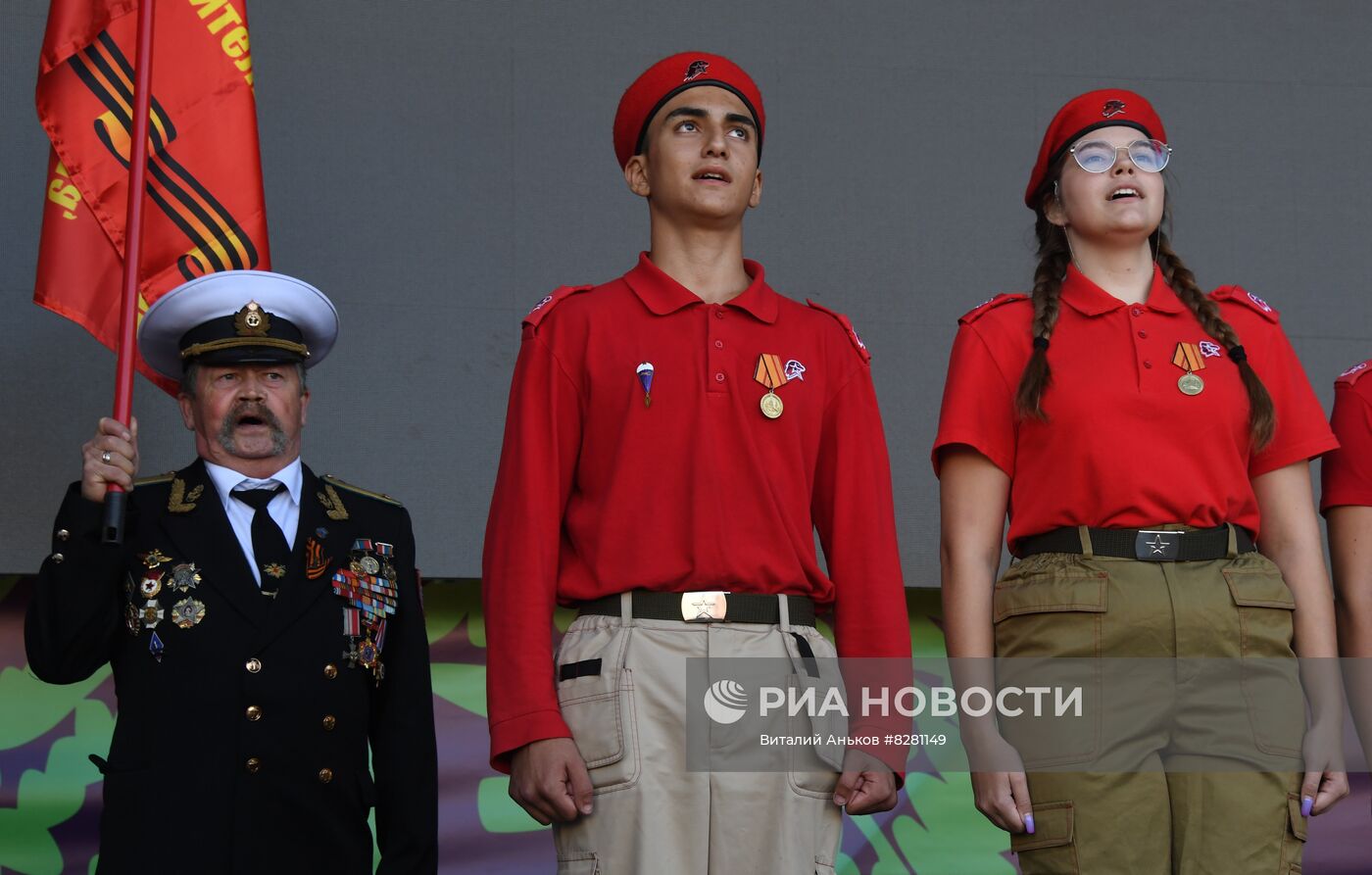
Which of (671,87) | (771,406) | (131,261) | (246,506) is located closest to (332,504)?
(246,506)

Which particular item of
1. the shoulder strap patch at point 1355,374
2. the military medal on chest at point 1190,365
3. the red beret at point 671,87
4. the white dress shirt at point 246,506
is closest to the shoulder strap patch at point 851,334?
the red beret at point 671,87

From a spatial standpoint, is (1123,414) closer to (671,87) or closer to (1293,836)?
(1293,836)

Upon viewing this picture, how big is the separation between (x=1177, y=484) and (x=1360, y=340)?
1.98 meters

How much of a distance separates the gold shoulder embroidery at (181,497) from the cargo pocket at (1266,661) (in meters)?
1.61

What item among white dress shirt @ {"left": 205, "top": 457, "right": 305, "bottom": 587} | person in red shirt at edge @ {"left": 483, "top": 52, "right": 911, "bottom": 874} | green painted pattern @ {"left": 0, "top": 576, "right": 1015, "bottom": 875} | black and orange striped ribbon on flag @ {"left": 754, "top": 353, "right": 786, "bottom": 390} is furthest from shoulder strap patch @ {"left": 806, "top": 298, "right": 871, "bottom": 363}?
green painted pattern @ {"left": 0, "top": 576, "right": 1015, "bottom": 875}

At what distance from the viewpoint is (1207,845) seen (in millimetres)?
2699

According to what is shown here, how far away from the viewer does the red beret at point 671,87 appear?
3.03 metres

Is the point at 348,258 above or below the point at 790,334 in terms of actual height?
above

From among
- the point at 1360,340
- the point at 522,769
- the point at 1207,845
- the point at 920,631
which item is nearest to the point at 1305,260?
the point at 1360,340

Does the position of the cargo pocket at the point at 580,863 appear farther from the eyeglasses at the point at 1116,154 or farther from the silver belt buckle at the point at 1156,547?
the eyeglasses at the point at 1116,154

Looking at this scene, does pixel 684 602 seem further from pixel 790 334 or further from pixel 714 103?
pixel 714 103

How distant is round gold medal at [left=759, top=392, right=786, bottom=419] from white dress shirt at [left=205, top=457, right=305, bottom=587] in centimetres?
76

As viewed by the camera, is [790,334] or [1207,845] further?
[790,334]

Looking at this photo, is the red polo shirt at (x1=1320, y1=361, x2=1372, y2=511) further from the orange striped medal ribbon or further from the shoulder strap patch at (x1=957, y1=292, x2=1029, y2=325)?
the orange striped medal ribbon
